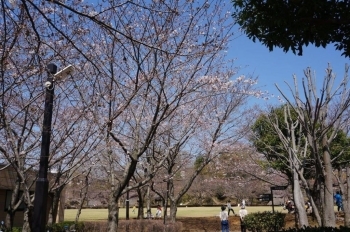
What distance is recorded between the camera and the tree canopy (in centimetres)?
479

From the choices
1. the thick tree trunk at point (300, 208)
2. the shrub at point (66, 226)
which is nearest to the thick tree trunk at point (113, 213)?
the thick tree trunk at point (300, 208)

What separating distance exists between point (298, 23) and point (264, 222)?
494 inches

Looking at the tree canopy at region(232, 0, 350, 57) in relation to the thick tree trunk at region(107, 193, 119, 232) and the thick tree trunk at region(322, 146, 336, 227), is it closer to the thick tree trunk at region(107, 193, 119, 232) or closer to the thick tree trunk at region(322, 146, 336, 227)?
the thick tree trunk at region(322, 146, 336, 227)

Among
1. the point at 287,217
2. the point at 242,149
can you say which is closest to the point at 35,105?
the point at 242,149

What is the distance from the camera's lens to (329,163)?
267 inches

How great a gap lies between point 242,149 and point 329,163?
1117 cm

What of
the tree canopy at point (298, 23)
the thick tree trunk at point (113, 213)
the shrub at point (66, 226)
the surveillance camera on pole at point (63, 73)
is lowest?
the shrub at point (66, 226)

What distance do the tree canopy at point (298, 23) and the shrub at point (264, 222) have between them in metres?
11.8

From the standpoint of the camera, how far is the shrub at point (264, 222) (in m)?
15.5

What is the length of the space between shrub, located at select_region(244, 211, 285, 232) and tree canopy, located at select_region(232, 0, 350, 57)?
11.8 m

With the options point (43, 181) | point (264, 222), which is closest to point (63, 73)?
point (43, 181)

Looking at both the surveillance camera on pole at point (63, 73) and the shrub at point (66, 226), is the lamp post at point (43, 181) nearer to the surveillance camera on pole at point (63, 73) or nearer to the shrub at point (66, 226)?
the surveillance camera on pole at point (63, 73)

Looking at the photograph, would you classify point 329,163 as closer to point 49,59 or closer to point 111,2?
point 111,2

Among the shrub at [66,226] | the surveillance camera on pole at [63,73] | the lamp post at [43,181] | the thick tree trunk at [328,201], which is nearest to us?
the lamp post at [43,181]
